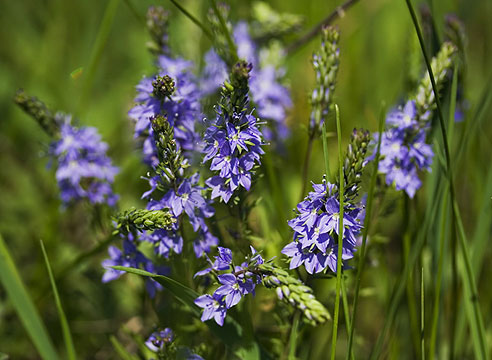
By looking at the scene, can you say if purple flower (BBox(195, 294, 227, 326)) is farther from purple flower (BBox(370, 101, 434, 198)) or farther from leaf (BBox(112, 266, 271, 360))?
purple flower (BBox(370, 101, 434, 198))

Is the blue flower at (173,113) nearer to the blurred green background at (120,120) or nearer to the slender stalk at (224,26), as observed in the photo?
the slender stalk at (224,26)

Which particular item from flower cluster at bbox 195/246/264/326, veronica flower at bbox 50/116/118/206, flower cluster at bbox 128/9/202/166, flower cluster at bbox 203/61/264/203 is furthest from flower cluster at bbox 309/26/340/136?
veronica flower at bbox 50/116/118/206

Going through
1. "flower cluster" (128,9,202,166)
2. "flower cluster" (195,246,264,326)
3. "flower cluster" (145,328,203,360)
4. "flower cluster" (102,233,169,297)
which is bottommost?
"flower cluster" (145,328,203,360)

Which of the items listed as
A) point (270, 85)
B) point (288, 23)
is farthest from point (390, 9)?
point (270, 85)

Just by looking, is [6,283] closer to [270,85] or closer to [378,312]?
[270,85]

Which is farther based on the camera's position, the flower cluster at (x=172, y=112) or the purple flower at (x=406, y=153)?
the purple flower at (x=406, y=153)

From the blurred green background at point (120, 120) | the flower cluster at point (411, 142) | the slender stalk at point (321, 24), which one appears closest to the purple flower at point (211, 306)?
the blurred green background at point (120, 120)
